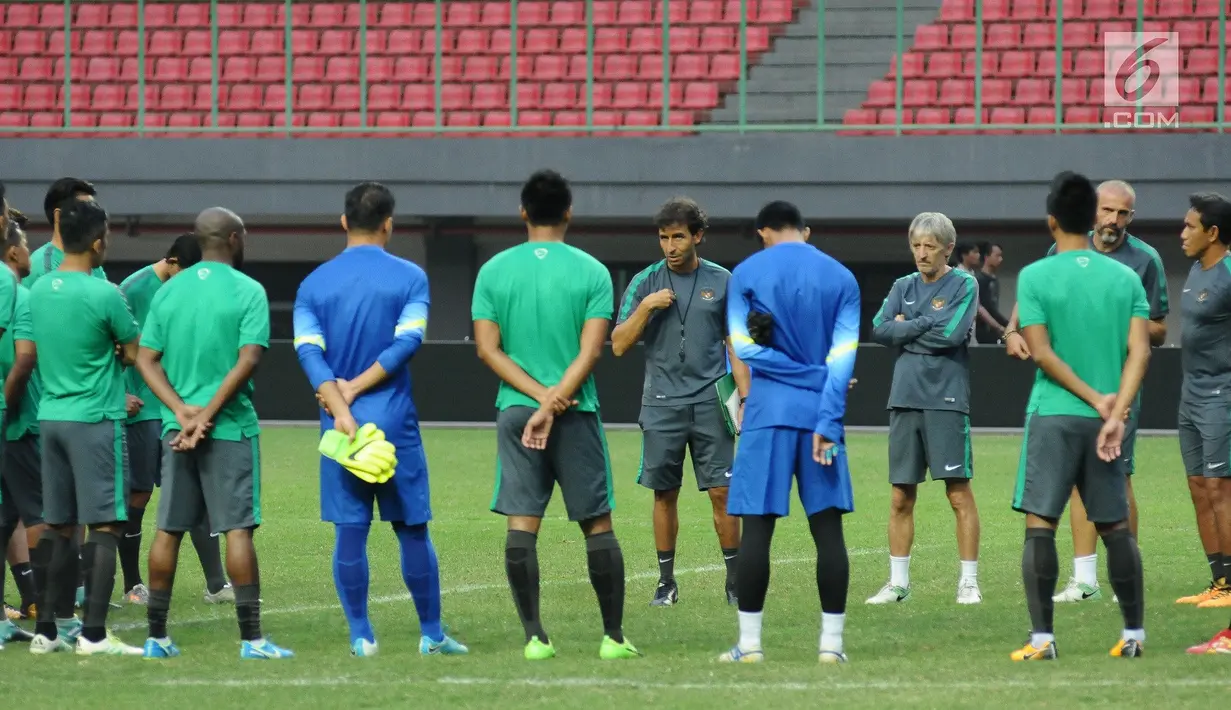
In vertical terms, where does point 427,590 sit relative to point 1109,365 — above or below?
below

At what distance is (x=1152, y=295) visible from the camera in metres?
8.41

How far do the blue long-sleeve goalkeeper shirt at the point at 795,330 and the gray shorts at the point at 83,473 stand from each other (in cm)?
276

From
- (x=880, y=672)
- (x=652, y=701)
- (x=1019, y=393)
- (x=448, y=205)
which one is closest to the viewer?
(x=652, y=701)

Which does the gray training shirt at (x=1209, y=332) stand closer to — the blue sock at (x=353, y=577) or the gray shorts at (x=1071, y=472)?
the gray shorts at (x=1071, y=472)

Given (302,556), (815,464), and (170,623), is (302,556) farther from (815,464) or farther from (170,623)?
(815,464)

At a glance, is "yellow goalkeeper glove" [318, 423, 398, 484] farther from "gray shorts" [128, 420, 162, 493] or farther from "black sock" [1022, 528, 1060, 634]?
"black sock" [1022, 528, 1060, 634]

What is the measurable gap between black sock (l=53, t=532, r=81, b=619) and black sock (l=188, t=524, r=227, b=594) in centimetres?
131

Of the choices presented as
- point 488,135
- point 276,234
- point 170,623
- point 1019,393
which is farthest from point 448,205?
point 170,623

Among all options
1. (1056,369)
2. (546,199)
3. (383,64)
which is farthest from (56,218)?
(383,64)

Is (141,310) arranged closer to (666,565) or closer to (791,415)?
(666,565)

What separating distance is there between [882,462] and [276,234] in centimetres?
1088

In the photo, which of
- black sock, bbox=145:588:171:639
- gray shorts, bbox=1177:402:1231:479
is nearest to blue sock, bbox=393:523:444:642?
black sock, bbox=145:588:171:639

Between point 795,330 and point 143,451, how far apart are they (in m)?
3.76

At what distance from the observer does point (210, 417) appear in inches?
268
